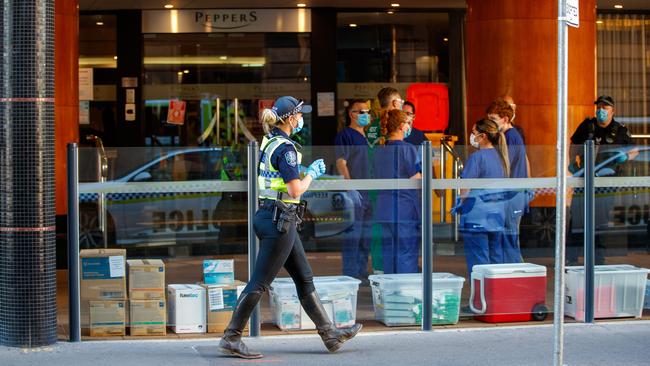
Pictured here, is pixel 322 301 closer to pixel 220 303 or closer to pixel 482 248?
pixel 220 303

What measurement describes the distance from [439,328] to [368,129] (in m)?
3.08

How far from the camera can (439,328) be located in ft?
31.4

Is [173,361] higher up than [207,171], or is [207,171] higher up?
[207,171]

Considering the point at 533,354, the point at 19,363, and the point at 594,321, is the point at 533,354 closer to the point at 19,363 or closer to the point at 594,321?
the point at 594,321

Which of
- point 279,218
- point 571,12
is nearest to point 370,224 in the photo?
point 279,218

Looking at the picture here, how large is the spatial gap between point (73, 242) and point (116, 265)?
0.43 metres

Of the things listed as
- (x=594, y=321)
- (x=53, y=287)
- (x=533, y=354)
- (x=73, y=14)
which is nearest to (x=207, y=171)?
(x=53, y=287)

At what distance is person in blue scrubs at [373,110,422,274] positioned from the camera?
954 cm

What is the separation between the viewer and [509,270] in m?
9.78

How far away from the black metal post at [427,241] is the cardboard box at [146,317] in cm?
219

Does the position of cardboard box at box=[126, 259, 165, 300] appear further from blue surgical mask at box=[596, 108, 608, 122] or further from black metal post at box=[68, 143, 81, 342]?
blue surgical mask at box=[596, 108, 608, 122]

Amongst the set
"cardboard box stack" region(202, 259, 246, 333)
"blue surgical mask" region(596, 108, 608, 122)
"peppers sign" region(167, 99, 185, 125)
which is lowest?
"cardboard box stack" region(202, 259, 246, 333)

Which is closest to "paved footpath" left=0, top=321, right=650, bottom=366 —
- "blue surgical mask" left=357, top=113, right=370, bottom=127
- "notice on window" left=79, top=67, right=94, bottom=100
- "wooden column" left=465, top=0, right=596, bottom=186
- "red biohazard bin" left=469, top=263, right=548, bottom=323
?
"red biohazard bin" left=469, top=263, right=548, bottom=323

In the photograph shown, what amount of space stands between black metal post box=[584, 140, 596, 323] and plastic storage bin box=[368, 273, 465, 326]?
1.15 meters
